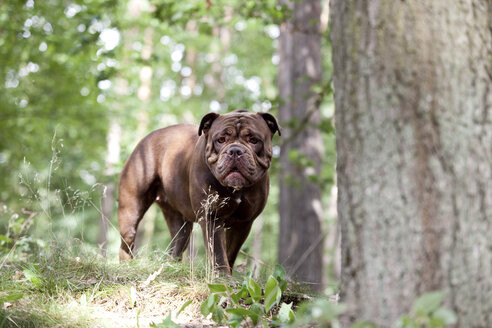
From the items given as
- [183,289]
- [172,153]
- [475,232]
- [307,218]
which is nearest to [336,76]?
[475,232]

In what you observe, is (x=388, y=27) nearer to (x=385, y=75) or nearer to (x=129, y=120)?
(x=385, y=75)

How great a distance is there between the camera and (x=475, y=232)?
238cm

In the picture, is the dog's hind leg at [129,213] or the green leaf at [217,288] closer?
the green leaf at [217,288]

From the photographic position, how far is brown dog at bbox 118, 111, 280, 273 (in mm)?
4629

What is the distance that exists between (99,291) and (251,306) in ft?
4.36

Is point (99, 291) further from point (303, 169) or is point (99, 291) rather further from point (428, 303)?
point (303, 169)

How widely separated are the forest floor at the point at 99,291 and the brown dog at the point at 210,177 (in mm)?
402

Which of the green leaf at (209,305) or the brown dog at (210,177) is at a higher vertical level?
the brown dog at (210,177)

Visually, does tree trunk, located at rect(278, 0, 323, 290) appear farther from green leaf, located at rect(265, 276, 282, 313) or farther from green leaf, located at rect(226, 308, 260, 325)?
green leaf, located at rect(226, 308, 260, 325)

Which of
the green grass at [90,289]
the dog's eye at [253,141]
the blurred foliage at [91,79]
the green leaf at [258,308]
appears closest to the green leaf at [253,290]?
the green leaf at [258,308]

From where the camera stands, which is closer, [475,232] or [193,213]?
[475,232]

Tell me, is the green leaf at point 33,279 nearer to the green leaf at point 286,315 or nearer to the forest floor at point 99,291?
the forest floor at point 99,291

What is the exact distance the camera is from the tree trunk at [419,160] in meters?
2.35

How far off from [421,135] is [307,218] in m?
8.11
